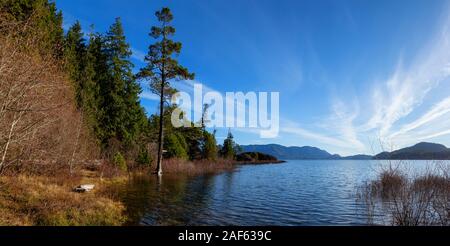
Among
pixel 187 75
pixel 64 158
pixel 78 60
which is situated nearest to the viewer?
pixel 64 158

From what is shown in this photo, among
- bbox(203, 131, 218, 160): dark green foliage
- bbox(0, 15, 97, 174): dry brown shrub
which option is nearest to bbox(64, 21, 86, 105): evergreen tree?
bbox(0, 15, 97, 174): dry brown shrub

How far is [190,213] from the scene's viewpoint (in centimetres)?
1390

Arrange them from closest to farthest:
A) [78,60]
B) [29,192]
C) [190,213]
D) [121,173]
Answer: [29,192], [190,213], [121,173], [78,60]

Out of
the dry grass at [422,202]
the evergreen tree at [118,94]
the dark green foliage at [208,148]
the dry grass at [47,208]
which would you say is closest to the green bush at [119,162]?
the evergreen tree at [118,94]

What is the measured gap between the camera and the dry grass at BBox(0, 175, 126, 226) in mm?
9422

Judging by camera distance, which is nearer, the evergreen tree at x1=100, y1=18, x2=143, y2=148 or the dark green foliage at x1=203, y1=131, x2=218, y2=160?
the evergreen tree at x1=100, y1=18, x2=143, y2=148

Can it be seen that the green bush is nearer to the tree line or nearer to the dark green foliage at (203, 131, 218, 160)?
the tree line

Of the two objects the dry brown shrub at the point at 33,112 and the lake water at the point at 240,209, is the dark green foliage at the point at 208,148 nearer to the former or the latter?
the dry brown shrub at the point at 33,112

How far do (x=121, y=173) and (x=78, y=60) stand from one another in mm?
15941

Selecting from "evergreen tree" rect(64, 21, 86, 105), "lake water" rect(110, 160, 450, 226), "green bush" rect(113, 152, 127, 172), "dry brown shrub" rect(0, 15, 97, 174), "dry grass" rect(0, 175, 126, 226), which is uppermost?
"evergreen tree" rect(64, 21, 86, 105)

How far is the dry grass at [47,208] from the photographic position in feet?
30.9

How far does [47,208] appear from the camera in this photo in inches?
411
